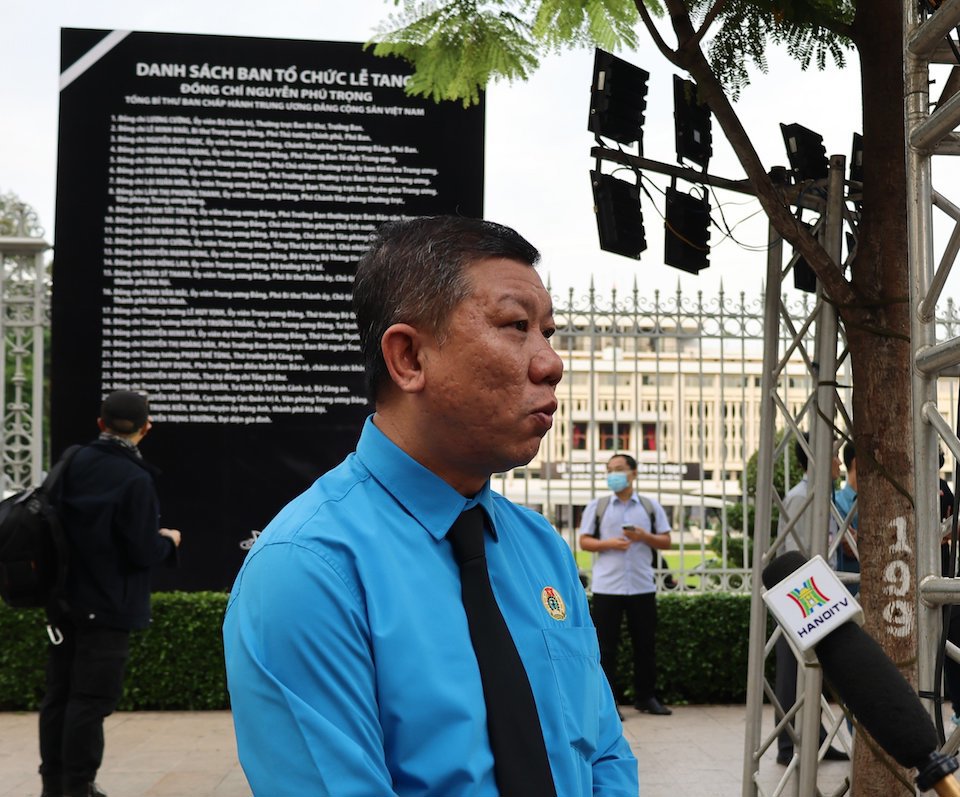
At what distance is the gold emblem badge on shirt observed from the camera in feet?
5.21

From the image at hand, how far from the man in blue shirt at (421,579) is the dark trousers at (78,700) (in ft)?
12.6

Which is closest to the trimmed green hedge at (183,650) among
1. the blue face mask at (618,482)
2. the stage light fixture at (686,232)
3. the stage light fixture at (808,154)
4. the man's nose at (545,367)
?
the blue face mask at (618,482)

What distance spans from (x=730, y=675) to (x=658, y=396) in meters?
2.29

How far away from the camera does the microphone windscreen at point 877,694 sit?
52.5 inches

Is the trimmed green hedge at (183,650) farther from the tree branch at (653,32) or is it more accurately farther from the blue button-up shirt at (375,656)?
the blue button-up shirt at (375,656)

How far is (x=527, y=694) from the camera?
4.62 ft

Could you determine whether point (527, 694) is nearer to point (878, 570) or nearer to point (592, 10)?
point (878, 570)

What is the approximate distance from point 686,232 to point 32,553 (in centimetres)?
336

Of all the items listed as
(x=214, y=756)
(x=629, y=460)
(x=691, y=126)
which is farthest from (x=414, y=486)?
(x=629, y=460)

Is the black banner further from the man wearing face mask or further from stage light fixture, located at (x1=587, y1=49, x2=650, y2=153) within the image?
stage light fixture, located at (x1=587, y1=49, x2=650, y2=153)

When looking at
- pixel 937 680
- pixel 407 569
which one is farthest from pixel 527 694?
pixel 937 680

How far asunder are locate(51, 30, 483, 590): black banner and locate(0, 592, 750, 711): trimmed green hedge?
28 centimetres

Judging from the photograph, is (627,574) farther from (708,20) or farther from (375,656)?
(375,656)

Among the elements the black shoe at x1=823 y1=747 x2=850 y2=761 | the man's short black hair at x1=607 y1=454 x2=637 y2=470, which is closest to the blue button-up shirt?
the black shoe at x1=823 y1=747 x2=850 y2=761
